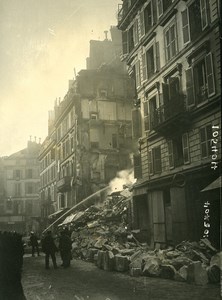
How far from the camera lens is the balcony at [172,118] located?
13.7 meters

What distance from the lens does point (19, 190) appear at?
59969 millimetres

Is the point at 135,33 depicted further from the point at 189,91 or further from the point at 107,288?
the point at 107,288

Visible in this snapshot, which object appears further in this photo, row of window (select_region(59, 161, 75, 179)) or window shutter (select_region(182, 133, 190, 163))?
row of window (select_region(59, 161, 75, 179))

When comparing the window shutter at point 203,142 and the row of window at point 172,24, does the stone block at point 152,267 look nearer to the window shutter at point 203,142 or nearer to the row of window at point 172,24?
the window shutter at point 203,142

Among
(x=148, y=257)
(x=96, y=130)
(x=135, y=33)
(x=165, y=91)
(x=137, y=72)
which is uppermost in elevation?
(x=135, y=33)

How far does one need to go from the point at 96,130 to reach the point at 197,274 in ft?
89.2

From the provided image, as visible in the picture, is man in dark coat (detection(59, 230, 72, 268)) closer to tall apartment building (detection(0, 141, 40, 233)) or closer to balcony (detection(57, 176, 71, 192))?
balcony (detection(57, 176, 71, 192))

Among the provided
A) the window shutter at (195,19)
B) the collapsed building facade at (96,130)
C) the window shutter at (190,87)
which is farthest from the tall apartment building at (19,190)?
the window shutter at (195,19)

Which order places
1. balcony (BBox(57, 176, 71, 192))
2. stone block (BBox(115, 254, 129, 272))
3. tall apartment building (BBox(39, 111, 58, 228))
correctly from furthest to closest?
1. tall apartment building (BBox(39, 111, 58, 228))
2. balcony (BBox(57, 176, 71, 192))
3. stone block (BBox(115, 254, 129, 272))

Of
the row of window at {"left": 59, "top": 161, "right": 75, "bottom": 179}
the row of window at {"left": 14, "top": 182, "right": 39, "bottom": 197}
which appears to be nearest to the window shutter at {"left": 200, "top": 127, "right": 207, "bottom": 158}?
the row of window at {"left": 59, "top": 161, "right": 75, "bottom": 179}

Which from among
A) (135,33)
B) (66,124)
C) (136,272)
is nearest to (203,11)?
(135,33)

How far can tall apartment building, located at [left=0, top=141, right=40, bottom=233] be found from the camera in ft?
187

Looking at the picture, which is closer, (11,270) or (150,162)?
(11,270)

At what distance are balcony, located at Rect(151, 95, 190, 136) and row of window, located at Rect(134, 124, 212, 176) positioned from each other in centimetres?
45
